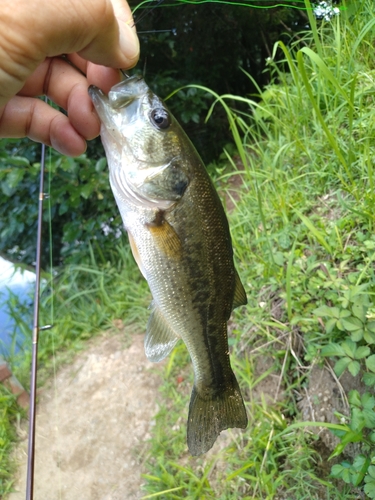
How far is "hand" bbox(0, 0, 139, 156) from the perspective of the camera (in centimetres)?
118

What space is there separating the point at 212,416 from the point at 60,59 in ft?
6.00

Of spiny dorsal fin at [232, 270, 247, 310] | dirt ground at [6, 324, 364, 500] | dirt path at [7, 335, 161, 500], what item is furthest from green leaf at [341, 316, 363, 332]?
dirt path at [7, 335, 161, 500]

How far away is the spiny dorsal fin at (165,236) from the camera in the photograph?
144 cm

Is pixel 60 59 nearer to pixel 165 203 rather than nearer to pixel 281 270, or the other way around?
pixel 165 203

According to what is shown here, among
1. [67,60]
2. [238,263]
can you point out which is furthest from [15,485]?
[67,60]

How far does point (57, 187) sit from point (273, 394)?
2875mm

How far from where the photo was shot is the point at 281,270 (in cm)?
234

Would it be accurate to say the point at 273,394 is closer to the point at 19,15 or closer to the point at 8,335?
the point at 19,15

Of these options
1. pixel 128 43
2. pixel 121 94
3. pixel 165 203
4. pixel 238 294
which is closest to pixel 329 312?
pixel 238 294

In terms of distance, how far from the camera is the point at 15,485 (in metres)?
2.88

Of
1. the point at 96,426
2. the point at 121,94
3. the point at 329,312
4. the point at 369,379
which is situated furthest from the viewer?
the point at 96,426

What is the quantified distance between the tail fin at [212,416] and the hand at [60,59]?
131 cm

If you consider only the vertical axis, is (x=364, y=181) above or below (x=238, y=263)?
above

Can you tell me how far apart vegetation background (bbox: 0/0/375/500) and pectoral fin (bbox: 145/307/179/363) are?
694mm
